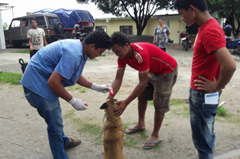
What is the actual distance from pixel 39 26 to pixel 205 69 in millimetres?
15534

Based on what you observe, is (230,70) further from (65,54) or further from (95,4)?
(95,4)

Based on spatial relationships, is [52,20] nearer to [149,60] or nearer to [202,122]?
[149,60]

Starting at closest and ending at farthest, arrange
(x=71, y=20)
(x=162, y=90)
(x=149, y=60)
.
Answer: (x=149, y=60) → (x=162, y=90) → (x=71, y=20)

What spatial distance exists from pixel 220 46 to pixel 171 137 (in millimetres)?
1990

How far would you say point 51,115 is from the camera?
Answer: 7.83 ft

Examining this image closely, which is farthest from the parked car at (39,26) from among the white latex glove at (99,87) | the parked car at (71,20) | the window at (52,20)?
the white latex glove at (99,87)

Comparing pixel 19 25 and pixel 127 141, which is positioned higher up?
pixel 19 25

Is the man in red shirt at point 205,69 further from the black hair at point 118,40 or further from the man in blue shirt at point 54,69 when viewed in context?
the man in blue shirt at point 54,69

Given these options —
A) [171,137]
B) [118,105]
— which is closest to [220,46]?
[118,105]

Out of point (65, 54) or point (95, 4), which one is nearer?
point (65, 54)

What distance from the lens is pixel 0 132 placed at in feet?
11.5

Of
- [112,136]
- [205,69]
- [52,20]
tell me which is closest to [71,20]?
[52,20]

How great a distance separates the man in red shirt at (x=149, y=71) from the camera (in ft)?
8.44

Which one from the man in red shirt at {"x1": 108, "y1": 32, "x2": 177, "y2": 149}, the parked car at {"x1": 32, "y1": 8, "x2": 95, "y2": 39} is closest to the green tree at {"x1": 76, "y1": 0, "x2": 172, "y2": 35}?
the parked car at {"x1": 32, "y1": 8, "x2": 95, "y2": 39}
